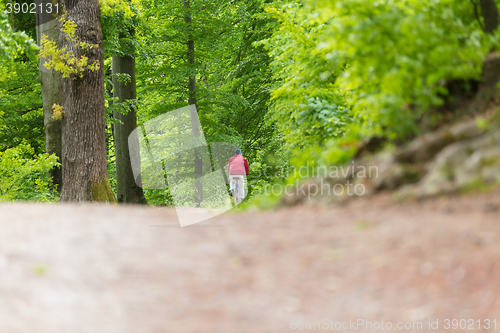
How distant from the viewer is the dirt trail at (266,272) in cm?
309

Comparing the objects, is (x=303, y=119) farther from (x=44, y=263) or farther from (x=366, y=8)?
(x=44, y=263)

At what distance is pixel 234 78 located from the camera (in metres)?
19.2

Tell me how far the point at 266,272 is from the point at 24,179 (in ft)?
32.8

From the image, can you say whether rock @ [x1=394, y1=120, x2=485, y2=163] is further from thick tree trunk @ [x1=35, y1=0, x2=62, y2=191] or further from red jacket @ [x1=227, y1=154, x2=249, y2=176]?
thick tree trunk @ [x1=35, y1=0, x2=62, y2=191]

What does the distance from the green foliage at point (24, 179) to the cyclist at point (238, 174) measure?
173 inches

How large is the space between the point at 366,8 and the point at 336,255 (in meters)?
2.62

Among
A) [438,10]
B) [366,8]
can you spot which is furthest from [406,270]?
[438,10]

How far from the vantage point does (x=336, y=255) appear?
3773 millimetres

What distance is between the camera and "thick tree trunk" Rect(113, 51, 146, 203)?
15391mm

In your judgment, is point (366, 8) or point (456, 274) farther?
point (366, 8)

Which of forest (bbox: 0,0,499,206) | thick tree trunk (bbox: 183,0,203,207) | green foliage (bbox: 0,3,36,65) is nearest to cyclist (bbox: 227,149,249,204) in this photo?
forest (bbox: 0,0,499,206)

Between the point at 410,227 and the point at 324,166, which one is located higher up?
the point at 324,166

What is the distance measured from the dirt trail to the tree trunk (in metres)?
2.55

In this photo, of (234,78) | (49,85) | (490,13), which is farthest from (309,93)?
(234,78)
